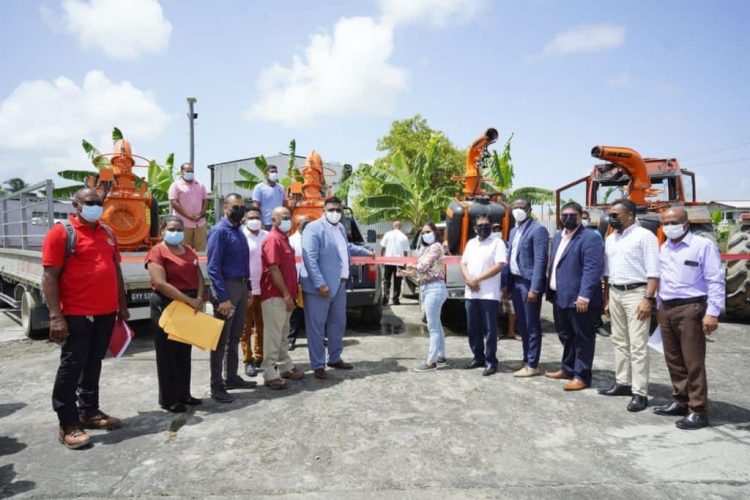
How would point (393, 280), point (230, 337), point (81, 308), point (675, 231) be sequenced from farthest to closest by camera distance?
point (393, 280) → point (230, 337) → point (675, 231) → point (81, 308)

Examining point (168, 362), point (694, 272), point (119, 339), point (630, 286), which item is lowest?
point (168, 362)

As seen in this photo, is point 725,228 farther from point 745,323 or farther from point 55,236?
point 55,236

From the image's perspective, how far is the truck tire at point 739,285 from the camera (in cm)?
810

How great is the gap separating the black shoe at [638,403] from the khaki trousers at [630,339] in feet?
0.12

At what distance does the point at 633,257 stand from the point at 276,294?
348 centimetres

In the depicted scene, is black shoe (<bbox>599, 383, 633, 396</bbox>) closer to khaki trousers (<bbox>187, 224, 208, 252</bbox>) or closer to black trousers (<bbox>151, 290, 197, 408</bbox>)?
black trousers (<bbox>151, 290, 197, 408</bbox>)

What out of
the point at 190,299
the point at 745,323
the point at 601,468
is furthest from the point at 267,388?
the point at 745,323

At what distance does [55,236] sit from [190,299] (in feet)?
3.71

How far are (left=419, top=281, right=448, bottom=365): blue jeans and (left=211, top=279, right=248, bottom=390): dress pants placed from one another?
205cm

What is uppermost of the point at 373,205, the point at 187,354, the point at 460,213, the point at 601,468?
the point at 373,205

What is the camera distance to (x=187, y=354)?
4453 millimetres

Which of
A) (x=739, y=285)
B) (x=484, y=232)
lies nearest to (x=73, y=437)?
(x=484, y=232)

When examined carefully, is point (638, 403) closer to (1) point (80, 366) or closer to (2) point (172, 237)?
(2) point (172, 237)

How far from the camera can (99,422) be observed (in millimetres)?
3932
